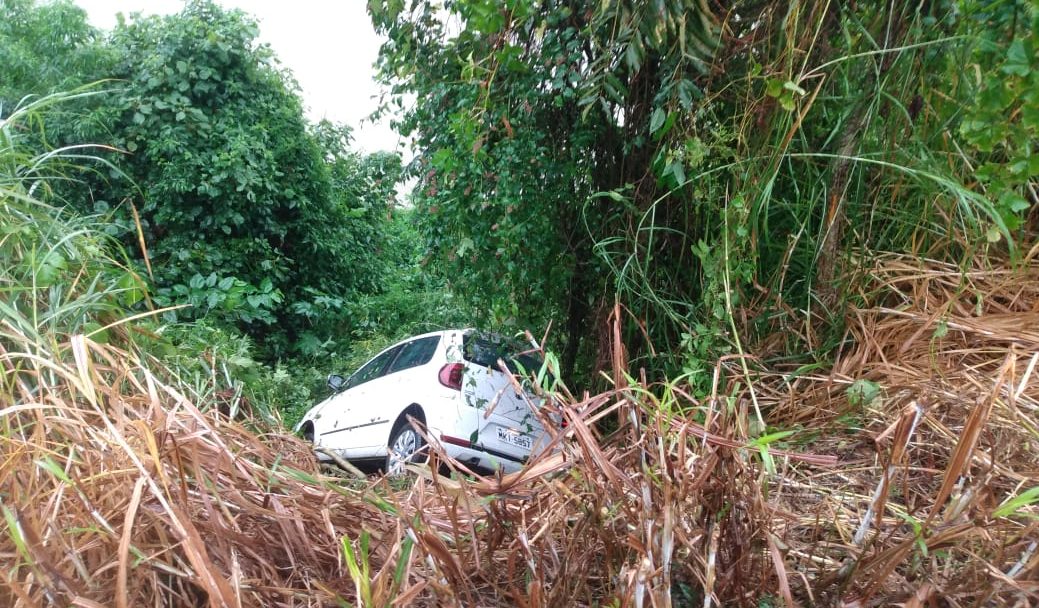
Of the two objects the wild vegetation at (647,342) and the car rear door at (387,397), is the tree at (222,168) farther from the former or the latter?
the car rear door at (387,397)

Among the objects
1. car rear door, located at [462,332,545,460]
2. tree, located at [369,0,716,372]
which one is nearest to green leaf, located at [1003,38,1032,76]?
tree, located at [369,0,716,372]

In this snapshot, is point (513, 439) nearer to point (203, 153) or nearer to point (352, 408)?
point (352, 408)

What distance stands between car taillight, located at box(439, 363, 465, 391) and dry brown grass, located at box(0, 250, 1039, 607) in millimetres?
3692

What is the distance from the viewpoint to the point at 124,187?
32.3 ft

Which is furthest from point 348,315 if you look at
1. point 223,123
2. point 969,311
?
point 969,311

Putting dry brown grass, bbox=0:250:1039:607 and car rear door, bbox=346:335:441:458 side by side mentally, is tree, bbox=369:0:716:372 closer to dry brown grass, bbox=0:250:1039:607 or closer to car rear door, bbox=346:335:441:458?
car rear door, bbox=346:335:441:458

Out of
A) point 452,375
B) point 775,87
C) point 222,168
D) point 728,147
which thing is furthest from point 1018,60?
point 222,168

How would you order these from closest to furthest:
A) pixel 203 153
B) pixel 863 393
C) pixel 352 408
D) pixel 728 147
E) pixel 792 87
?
pixel 863 393, pixel 792 87, pixel 728 147, pixel 352 408, pixel 203 153

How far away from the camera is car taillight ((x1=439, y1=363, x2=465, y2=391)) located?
243 inches

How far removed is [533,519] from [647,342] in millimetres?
1887

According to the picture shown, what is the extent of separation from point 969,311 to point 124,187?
32.6 ft

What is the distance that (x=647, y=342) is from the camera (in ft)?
12.3

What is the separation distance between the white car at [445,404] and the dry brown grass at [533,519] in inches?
125

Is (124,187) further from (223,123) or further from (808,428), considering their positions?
(808,428)
